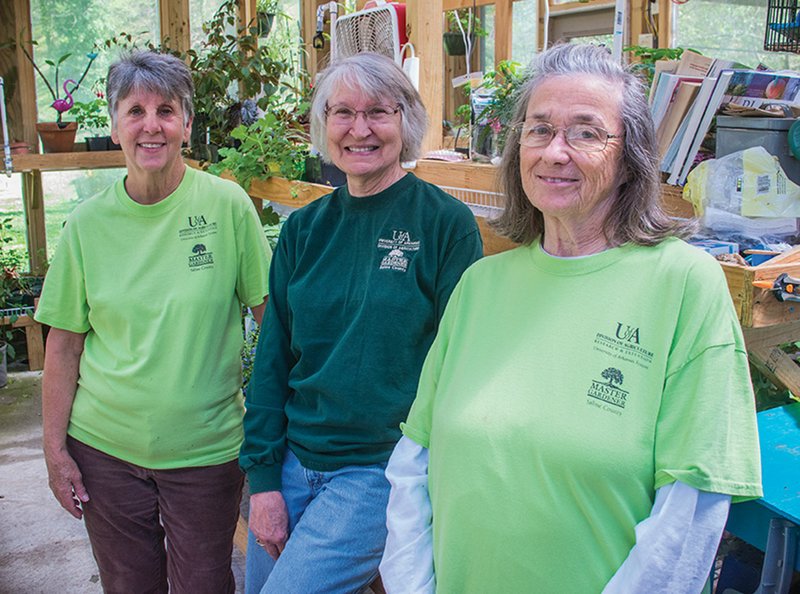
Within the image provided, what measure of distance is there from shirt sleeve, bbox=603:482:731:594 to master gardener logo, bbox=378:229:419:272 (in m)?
0.71

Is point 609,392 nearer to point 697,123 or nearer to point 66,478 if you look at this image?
point 697,123

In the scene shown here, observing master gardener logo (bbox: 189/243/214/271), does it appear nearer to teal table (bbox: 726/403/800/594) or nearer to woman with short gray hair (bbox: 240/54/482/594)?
woman with short gray hair (bbox: 240/54/482/594)

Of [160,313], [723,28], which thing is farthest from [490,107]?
[723,28]

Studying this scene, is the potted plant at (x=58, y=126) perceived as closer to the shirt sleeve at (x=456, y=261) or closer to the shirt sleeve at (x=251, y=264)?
the shirt sleeve at (x=251, y=264)

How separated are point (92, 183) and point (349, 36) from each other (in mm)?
3822

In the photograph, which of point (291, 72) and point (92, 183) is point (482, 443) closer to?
point (291, 72)

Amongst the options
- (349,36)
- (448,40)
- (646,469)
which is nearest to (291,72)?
(349,36)

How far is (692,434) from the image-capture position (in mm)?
1137

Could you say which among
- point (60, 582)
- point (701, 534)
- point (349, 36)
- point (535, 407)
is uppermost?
point (349, 36)

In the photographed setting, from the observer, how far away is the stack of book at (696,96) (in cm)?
196

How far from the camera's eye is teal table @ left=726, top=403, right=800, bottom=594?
1334 mm

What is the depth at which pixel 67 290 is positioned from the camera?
82.2 inches

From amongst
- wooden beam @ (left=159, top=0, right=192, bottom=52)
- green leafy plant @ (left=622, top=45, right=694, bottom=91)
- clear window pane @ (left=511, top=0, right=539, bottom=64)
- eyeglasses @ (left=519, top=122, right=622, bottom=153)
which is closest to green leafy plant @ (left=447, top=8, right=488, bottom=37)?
clear window pane @ (left=511, top=0, right=539, bottom=64)

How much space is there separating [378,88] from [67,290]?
0.92 m
